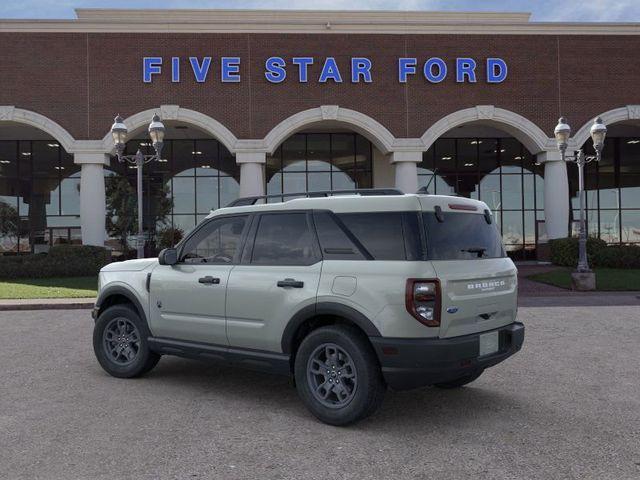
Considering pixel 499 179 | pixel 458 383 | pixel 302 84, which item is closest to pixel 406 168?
pixel 302 84

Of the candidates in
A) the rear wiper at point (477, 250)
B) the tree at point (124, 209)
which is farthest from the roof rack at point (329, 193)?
the tree at point (124, 209)

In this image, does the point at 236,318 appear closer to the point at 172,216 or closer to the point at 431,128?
the point at 431,128

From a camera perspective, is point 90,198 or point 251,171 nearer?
point 90,198

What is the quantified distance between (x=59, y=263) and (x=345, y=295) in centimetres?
1845

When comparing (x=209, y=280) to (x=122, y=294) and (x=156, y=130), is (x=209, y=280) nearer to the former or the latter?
(x=122, y=294)

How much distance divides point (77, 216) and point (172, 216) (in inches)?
206

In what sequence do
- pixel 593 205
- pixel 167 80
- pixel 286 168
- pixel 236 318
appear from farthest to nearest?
pixel 593 205 < pixel 286 168 < pixel 167 80 < pixel 236 318

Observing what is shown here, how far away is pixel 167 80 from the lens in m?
22.2

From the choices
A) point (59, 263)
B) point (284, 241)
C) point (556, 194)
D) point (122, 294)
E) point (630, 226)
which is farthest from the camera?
point (630, 226)

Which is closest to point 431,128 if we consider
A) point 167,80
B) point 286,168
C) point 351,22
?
point 351,22

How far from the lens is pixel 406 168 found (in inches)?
888

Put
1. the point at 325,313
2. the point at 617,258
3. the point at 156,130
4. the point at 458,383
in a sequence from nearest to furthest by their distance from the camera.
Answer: the point at 325,313, the point at 458,383, the point at 156,130, the point at 617,258

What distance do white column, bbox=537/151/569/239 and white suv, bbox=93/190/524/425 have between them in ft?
64.5

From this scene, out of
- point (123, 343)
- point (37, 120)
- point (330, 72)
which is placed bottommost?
point (123, 343)
